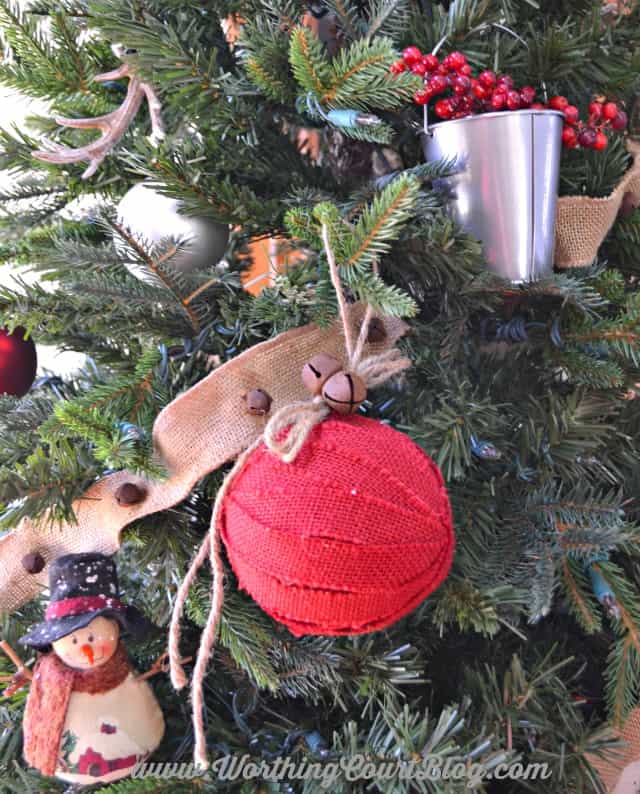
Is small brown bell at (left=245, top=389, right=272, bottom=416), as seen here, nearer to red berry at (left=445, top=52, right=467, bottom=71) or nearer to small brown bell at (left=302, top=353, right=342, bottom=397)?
small brown bell at (left=302, top=353, right=342, bottom=397)

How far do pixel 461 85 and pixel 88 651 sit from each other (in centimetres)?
43

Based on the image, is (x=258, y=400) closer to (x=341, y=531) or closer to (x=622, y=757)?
(x=341, y=531)

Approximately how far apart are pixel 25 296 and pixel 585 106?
17.3 inches

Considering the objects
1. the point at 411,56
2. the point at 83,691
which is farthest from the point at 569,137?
the point at 83,691

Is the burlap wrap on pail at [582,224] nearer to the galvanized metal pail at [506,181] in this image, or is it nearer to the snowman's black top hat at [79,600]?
the galvanized metal pail at [506,181]

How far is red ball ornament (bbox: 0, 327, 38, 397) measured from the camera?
1.91 ft

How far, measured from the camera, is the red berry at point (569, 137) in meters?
0.51

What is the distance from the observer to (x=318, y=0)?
0.54 metres

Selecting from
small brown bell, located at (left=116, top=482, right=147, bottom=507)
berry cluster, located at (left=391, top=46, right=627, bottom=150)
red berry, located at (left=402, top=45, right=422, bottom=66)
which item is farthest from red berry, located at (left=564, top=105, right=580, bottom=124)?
small brown bell, located at (left=116, top=482, right=147, bottom=507)

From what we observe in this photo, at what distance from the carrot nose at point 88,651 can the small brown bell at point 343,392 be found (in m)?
0.23

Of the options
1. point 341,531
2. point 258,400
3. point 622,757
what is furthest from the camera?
point 622,757

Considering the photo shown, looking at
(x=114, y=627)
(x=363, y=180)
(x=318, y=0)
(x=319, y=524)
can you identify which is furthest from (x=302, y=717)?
(x=318, y=0)

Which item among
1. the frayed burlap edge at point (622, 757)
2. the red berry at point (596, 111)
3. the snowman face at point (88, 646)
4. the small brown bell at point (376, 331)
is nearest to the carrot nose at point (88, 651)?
the snowman face at point (88, 646)

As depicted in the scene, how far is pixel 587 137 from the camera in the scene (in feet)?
1.68
